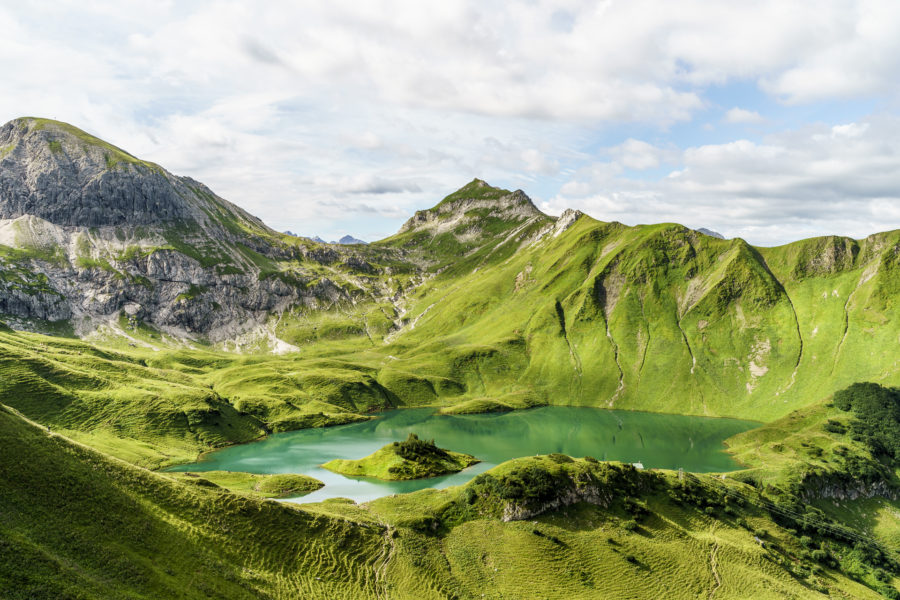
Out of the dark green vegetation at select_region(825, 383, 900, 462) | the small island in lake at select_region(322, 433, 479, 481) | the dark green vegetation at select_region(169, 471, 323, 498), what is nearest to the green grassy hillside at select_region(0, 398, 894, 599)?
the dark green vegetation at select_region(169, 471, 323, 498)

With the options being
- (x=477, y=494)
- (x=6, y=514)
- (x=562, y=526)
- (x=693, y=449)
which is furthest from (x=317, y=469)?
(x=693, y=449)

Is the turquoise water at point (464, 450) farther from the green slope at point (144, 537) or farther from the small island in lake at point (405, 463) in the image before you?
the green slope at point (144, 537)

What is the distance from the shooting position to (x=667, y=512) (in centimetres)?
9700

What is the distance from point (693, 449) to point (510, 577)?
411 ft

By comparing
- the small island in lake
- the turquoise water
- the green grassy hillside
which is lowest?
the turquoise water

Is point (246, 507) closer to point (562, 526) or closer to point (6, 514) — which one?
point (6, 514)

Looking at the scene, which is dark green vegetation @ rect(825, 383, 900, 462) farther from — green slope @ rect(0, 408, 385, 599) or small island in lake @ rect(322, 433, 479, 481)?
green slope @ rect(0, 408, 385, 599)

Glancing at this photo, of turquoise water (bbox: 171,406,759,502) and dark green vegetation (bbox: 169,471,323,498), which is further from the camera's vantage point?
turquoise water (bbox: 171,406,759,502)

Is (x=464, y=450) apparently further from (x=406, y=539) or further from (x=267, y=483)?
(x=406, y=539)

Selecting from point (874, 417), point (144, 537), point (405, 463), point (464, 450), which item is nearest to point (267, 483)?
point (405, 463)

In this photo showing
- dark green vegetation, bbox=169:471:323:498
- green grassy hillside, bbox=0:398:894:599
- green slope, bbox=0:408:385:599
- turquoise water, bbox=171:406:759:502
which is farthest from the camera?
turquoise water, bbox=171:406:759:502

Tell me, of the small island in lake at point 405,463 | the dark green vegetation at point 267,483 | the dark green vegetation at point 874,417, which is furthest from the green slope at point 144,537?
the dark green vegetation at point 874,417

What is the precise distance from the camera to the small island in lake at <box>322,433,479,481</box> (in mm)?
133250

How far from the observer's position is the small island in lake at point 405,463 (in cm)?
13325
